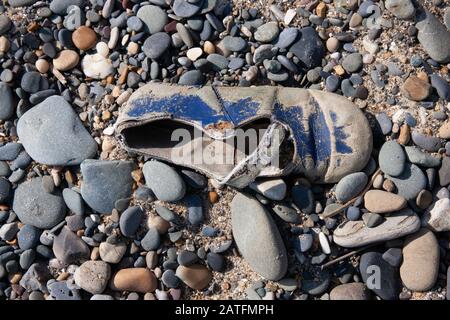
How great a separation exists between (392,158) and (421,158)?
0.32 feet

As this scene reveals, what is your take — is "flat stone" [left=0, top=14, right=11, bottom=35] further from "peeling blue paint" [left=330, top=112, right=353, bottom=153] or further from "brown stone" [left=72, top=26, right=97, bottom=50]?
"peeling blue paint" [left=330, top=112, right=353, bottom=153]

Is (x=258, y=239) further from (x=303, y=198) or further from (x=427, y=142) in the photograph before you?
(x=427, y=142)

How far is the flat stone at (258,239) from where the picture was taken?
6.42ft

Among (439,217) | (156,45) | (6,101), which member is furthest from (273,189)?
(6,101)

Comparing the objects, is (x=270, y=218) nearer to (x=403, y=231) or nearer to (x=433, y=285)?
(x=403, y=231)

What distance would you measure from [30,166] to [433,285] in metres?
1.46

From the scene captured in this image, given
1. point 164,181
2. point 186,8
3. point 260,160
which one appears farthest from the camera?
point 186,8

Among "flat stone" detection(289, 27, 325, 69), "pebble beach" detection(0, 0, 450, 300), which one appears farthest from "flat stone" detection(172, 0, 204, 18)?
"flat stone" detection(289, 27, 325, 69)

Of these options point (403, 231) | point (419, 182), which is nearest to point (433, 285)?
point (403, 231)

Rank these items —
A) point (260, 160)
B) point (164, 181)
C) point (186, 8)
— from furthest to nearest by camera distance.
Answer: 1. point (186, 8)
2. point (164, 181)
3. point (260, 160)

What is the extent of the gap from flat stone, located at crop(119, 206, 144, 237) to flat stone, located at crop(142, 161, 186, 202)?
96 mm

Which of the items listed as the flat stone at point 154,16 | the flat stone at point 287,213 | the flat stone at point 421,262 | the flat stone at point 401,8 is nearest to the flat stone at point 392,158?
the flat stone at point 421,262

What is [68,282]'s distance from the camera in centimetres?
207

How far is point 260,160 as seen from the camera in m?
1.95
